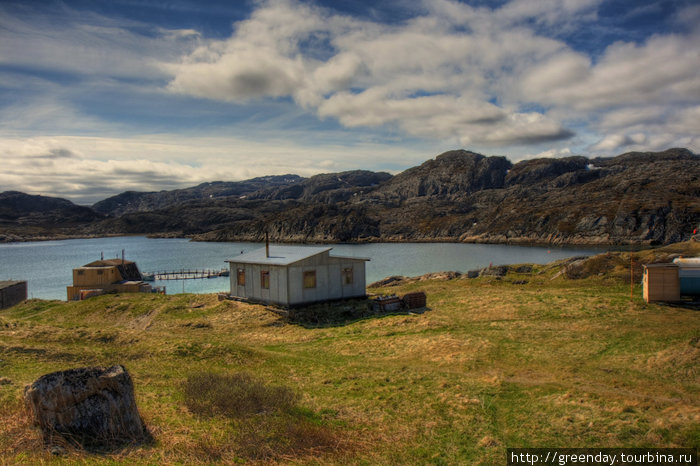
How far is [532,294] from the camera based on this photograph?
25.6 meters

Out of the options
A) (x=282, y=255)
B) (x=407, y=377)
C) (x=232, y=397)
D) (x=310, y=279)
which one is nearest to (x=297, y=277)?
(x=310, y=279)

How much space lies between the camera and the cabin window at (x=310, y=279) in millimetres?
25531

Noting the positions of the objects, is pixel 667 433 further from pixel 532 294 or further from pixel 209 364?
pixel 532 294

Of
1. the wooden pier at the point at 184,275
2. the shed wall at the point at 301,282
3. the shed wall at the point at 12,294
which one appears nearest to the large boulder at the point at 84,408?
the shed wall at the point at 301,282

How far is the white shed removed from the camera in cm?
2512

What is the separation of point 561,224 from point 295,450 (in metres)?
142

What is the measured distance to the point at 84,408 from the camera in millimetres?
6578

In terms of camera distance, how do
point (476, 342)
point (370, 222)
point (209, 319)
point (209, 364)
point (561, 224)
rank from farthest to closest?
point (370, 222) < point (561, 224) < point (209, 319) < point (476, 342) < point (209, 364)

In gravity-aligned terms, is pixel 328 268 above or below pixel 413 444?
above

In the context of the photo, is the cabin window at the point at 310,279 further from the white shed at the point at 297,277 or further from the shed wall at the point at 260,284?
the shed wall at the point at 260,284

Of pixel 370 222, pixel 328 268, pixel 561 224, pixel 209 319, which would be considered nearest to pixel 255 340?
pixel 209 319

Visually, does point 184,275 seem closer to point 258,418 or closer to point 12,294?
point 12,294

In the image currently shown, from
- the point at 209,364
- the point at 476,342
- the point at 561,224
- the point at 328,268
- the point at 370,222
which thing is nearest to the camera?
the point at 209,364

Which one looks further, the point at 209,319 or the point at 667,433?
the point at 209,319
